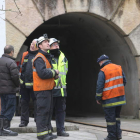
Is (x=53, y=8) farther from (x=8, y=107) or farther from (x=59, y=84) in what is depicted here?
(x=8, y=107)

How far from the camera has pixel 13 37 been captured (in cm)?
1026

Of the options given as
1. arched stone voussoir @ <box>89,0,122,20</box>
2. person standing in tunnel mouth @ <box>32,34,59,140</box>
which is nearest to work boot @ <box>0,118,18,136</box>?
person standing in tunnel mouth @ <box>32,34,59,140</box>

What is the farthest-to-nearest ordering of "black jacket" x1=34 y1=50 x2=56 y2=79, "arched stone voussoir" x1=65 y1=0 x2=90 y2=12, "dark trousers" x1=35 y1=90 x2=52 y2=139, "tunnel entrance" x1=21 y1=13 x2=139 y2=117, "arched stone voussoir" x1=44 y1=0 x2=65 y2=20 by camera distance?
"tunnel entrance" x1=21 y1=13 x2=139 y2=117
"arched stone voussoir" x1=65 y1=0 x2=90 y2=12
"arched stone voussoir" x1=44 y1=0 x2=65 y2=20
"dark trousers" x1=35 y1=90 x2=52 y2=139
"black jacket" x1=34 y1=50 x2=56 y2=79

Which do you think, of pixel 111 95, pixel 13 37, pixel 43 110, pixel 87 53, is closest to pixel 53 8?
pixel 13 37

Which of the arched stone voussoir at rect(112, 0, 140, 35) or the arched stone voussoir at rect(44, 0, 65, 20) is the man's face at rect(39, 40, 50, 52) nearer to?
the arched stone voussoir at rect(44, 0, 65, 20)

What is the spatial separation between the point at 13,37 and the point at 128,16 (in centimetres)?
353

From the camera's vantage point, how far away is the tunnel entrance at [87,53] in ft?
40.6

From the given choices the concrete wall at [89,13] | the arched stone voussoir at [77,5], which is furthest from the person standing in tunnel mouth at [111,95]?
the arched stone voussoir at [77,5]

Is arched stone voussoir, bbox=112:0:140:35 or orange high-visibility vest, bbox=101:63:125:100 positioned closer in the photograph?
orange high-visibility vest, bbox=101:63:125:100

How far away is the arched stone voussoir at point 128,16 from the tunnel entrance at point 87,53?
0.51 metres

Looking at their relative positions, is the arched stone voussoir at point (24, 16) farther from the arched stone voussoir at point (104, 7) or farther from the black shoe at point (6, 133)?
the black shoe at point (6, 133)

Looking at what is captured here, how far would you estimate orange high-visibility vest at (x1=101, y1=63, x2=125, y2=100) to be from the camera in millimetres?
7133

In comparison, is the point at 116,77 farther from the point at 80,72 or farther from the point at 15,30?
the point at 80,72

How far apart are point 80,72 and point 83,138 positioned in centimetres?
1006
